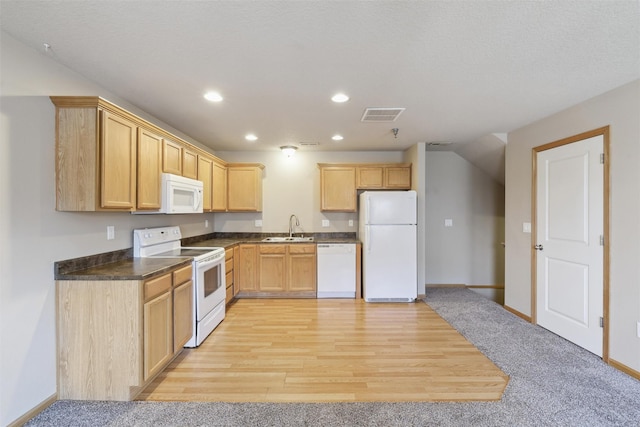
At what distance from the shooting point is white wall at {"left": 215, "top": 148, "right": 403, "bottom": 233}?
494 cm

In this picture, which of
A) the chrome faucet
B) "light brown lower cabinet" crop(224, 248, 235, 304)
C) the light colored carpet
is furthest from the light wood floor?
the chrome faucet

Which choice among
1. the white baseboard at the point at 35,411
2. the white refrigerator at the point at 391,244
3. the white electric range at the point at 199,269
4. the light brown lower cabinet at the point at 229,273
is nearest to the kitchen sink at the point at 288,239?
the light brown lower cabinet at the point at 229,273

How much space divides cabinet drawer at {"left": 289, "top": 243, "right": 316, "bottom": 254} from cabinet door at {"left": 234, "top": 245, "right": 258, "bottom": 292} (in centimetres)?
56

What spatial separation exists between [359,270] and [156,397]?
2953 mm

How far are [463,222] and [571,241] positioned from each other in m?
2.14

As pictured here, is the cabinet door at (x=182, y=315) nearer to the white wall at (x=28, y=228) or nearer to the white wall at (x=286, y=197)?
the white wall at (x=28, y=228)

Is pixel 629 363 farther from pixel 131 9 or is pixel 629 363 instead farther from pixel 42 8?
pixel 42 8

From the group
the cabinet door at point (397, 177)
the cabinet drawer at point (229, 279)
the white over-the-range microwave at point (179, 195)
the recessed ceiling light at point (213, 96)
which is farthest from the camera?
the cabinet door at point (397, 177)

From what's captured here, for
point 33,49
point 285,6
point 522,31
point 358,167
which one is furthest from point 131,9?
point 358,167

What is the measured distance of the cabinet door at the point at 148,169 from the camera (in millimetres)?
2406

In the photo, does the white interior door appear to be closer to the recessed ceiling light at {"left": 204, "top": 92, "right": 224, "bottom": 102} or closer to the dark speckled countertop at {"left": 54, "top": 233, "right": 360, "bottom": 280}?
the recessed ceiling light at {"left": 204, "top": 92, "right": 224, "bottom": 102}

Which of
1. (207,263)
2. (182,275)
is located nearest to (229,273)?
(207,263)

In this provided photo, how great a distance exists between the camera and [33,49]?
6.01ft

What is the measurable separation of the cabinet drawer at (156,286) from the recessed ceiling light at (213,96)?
1.63 metres
